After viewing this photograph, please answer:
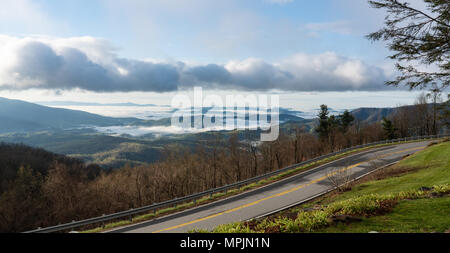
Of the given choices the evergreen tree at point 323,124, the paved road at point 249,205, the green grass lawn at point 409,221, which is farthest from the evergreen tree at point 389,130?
the green grass lawn at point 409,221

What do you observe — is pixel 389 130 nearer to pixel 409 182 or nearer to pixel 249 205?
pixel 409 182

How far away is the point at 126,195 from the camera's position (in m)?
53.8

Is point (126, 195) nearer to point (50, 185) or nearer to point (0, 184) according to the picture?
point (50, 185)

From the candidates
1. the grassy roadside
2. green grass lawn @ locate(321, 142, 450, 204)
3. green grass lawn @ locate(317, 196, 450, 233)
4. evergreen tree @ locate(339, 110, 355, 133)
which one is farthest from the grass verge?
evergreen tree @ locate(339, 110, 355, 133)

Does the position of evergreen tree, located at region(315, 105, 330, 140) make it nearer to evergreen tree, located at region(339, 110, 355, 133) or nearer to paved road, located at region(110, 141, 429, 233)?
evergreen tree, located at region(339, 110, 355, 133)

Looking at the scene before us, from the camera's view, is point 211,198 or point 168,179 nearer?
point 211,198

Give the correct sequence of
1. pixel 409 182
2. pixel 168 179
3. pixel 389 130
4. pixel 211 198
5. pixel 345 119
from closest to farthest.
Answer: pixel 409 182, pixel 211 198, pixel 168 179, pixel 389 130, pixel 345 119

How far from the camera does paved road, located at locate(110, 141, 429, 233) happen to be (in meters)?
13.4

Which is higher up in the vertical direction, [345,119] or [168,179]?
[345,119]

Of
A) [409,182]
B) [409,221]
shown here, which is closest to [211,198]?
[409,221]

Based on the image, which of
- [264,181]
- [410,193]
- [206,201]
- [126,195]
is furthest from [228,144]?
[410,193]

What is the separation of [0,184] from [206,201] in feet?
279

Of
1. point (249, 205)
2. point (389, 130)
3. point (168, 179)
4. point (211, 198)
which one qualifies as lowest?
point (168, 179)

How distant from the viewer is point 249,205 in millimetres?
16125
